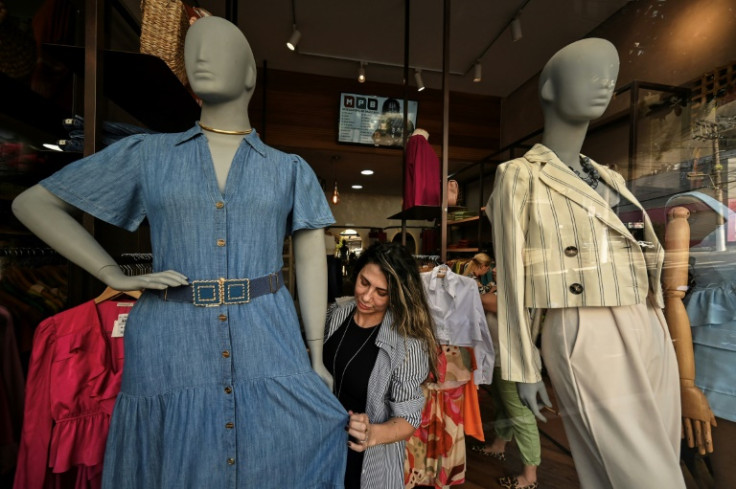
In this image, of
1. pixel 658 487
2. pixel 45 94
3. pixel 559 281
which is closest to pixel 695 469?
pixel 658 487

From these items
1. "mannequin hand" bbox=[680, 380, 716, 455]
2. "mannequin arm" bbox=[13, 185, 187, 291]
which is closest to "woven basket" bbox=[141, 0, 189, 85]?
"mannequin arm" bbox=[13, 185, 187, 291]

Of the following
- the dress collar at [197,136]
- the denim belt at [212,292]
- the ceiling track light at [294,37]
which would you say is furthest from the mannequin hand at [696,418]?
the ceiling track light at [294,37]

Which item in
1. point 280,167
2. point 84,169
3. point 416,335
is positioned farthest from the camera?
point 416,335

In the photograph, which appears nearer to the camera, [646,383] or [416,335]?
[646,383]

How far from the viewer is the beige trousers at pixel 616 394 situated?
93 cm

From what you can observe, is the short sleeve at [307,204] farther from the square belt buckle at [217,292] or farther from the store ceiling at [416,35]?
the store ceiling at [416,35]

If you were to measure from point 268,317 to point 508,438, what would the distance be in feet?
5.39

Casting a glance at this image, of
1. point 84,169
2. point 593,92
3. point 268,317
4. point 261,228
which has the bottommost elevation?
point 268,317

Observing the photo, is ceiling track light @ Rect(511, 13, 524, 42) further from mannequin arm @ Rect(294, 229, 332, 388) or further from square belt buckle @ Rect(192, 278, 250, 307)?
square belt buckle @ Rect(192, 278, 250, 307)

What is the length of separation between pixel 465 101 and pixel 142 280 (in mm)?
2599

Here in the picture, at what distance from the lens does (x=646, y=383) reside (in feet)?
3.19

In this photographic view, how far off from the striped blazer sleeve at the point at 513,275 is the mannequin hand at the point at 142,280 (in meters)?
0.95

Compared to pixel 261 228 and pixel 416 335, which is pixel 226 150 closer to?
pixel 261 228

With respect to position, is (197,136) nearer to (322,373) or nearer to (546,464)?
(322,373)
